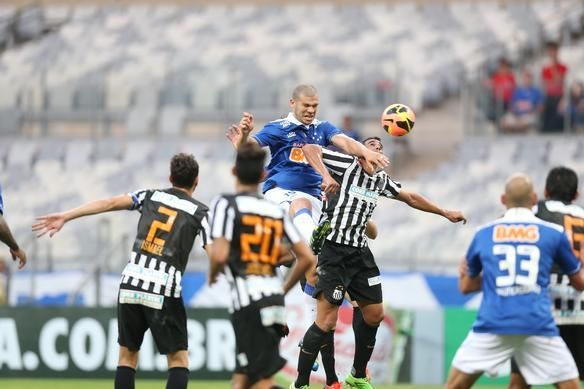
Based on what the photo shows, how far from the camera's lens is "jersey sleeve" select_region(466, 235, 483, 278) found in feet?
31.9

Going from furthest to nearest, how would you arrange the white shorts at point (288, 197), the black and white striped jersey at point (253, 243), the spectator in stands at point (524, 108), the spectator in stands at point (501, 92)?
the spectator in stands at point (501, 92), the spectator in stands at point (524, 108), the white shorts at point (288, 197), the black and white striped jersey at point (253, 243)

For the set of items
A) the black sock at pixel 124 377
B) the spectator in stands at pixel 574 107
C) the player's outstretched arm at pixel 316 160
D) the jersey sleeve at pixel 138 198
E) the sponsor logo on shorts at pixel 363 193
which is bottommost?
the black sock at pixel 124 377

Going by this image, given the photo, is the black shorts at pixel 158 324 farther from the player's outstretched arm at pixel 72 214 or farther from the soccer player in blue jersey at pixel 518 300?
the soccer player in blue jersey at pixel 518 300

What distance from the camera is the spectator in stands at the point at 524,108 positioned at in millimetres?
23953

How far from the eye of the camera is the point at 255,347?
9469mm

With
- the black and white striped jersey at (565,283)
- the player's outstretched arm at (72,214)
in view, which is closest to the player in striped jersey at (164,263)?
the player's outstretched arm at (72,214)

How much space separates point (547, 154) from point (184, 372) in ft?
45.7

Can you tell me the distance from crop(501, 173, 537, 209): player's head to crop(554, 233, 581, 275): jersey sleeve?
14.6 inches

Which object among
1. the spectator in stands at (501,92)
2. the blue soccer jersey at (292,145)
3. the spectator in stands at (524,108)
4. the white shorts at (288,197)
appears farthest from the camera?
the spectator in stands at (501,92)

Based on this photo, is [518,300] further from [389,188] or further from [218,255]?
[389,188]

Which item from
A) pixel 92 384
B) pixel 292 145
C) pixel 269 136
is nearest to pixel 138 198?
pixel 269 136

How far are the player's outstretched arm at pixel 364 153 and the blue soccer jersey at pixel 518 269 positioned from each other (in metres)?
2.13

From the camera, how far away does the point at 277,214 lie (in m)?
9.49

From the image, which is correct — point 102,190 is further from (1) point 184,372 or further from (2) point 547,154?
(1) point 184,372
